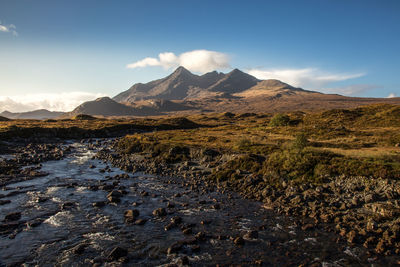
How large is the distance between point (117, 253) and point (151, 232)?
3.67 m

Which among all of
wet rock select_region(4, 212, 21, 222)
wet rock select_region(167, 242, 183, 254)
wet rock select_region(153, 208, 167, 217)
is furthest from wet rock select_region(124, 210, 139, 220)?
wet rock select_region(4, 212, 21, 222)

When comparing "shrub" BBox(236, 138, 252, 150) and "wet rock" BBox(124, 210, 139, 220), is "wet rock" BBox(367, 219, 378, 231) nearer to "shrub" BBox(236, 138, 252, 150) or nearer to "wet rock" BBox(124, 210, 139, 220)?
"wet rock" BBox(124, 210, 139, 220)

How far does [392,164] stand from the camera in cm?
2653

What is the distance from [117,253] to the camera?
16.2m

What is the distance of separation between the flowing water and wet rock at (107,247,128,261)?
29 cm

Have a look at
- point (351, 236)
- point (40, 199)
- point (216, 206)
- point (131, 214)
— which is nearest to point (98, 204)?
point (131, 214)

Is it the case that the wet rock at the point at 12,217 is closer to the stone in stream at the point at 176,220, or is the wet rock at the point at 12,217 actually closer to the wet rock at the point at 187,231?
the stone in stream at the point at 176,220

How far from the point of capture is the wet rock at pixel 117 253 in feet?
52.4

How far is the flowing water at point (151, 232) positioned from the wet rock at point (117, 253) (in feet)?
0.96

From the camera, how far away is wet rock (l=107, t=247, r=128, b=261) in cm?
1598

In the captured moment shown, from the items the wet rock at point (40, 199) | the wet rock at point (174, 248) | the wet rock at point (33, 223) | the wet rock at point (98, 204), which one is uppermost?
the wet rock at point (40, 199)

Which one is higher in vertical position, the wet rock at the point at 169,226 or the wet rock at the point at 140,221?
the wet rock at the point at 140,221

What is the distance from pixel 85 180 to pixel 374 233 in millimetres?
34304

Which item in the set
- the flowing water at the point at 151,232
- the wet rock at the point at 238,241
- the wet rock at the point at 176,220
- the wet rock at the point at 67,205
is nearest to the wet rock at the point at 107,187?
the flowing water at the point at 151,232
